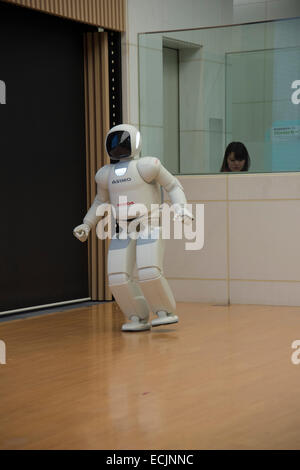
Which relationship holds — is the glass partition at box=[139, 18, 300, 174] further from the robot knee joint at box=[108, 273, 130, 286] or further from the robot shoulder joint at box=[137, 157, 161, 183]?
the robot knee joint at box=[108, 273, 130, 286]

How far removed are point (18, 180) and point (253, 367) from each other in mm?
3130

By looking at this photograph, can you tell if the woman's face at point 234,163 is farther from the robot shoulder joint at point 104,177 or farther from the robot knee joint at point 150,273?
the robot knee joint at point 150,273

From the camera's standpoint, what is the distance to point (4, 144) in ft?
21.7

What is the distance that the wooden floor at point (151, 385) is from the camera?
3219 millimetres

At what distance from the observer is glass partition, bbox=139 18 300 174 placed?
6.98m

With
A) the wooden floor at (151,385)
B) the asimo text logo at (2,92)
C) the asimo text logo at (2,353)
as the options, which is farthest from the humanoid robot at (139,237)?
the asimo text logo at (2,92)

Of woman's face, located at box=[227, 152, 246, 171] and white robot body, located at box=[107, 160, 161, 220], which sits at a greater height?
woman's face, located at box=[227, 152, 246, 171]

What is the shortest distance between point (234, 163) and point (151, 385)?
3568 millimetres

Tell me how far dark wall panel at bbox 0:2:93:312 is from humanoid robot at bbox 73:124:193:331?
3.72 ft

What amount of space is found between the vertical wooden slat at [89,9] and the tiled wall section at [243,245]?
1.65 meters

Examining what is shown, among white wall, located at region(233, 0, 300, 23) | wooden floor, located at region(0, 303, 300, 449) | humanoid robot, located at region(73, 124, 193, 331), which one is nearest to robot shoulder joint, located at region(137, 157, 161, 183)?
humanoid robot, located at region(73, 124, 193, 331)

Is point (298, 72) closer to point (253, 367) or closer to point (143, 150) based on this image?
point (143, 150)
